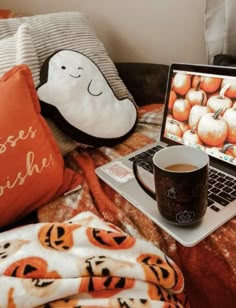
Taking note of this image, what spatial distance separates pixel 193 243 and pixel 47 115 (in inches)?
20.4

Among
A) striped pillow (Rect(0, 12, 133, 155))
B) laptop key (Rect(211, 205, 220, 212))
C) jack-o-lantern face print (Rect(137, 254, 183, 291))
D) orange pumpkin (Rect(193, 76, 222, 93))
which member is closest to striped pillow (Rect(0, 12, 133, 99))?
striped pillow (Rect(0, 12, 133, 155))

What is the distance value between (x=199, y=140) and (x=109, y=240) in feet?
1.26

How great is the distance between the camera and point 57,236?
517 mm

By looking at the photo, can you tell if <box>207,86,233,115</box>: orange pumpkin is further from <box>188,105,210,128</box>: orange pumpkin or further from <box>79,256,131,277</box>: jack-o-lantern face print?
<box>79,256,131,277</box>: jack-o-lantern face print

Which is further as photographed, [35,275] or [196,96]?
[196,96]

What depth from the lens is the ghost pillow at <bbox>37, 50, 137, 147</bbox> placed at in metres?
0.85

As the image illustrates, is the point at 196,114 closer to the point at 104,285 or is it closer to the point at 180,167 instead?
the point at 180,167

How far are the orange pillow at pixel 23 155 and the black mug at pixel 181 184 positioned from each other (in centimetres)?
27

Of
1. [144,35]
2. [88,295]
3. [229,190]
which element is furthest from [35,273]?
[144,35]

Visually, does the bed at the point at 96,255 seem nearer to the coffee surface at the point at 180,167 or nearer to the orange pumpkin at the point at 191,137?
the coffee surface at the point at 180,167

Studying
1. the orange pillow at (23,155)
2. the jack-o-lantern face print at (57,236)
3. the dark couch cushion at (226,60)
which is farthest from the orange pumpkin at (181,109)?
the jack-o-lantern face print at (57,236)

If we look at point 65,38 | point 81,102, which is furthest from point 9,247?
point 65,38

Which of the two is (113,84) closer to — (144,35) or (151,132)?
(151,132)

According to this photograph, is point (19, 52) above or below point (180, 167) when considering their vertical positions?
above
